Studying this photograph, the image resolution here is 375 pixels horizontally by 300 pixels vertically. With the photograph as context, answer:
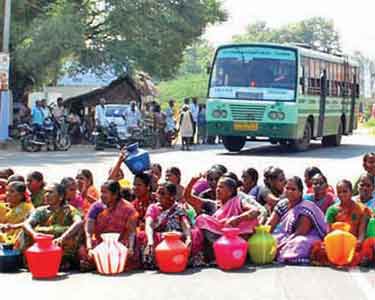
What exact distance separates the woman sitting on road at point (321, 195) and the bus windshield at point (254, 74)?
47.7 feet

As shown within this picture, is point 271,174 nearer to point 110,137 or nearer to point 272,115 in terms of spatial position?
point 272,115

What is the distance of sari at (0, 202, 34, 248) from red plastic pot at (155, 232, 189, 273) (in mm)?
1520

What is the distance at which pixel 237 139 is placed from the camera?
2652 cm

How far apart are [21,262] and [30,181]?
1.26 m

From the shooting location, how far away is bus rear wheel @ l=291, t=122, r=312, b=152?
26.2 m

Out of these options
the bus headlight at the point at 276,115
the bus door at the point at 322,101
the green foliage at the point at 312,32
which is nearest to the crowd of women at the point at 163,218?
the bus headlight at the point at 276,115

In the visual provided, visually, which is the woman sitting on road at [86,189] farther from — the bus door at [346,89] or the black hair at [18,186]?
the bus door at [346,89]

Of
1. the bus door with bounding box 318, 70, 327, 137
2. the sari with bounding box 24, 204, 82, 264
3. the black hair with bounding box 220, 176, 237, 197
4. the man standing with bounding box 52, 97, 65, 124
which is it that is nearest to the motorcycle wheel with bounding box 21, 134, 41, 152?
the man standing with bounding box 52, 97, 65, 124

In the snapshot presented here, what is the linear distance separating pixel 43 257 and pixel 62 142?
1924 cm

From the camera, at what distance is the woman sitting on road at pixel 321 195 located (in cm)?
971

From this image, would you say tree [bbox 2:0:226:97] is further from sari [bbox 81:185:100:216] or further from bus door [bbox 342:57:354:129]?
sari [bbox 81:185:100:216]

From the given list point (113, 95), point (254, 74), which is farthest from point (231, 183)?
point (113, 95)

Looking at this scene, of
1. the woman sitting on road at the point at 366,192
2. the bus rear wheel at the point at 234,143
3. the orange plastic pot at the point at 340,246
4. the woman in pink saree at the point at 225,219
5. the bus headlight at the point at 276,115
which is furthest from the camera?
the bus rear wheel at the point at 234,143

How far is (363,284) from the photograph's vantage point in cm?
786
